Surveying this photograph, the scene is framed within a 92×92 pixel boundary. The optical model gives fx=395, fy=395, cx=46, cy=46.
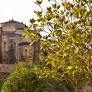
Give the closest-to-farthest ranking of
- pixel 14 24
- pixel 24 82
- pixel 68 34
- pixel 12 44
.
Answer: pixel 68 34 → pixel 24 82 → pixel 12 44 → pixel 14 24

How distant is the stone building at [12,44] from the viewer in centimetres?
5078

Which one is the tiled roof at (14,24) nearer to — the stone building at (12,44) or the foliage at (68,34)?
the stone building at (12,44)

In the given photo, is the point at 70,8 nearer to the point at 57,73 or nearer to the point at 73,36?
the point at 73,36

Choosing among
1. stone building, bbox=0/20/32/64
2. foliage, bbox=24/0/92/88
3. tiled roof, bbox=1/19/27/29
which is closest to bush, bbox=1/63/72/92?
foliage, bbox=24/0/92/88

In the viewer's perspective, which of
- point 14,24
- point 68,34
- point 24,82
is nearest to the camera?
point 68,34

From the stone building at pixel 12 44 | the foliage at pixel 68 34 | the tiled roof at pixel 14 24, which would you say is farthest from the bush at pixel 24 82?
the tiled roof at pixel 14 24

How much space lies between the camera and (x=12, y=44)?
51.0m

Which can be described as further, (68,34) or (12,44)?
(12,44)

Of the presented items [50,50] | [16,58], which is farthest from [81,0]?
[16,58]

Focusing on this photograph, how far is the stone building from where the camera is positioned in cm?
5078

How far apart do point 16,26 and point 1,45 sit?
3.12 m

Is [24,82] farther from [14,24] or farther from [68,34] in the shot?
[14,24]

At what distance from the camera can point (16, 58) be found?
2003 inches

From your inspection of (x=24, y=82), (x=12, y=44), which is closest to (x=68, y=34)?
(x=24, y=82)
